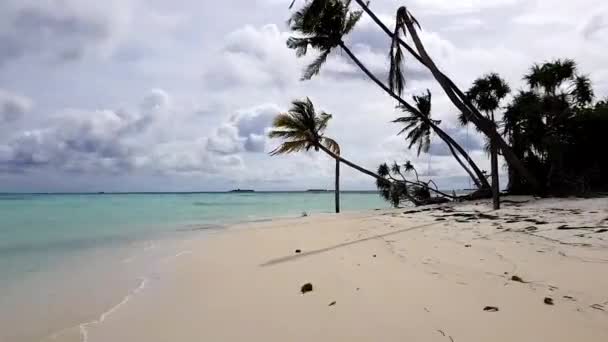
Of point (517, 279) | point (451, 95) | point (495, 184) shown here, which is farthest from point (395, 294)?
point (451, 95)

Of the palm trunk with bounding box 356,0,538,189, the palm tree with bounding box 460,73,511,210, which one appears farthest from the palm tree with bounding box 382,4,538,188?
the palm tree with bounding box 460,73,511,210

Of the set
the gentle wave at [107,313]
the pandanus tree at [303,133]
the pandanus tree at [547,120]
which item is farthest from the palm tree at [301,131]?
the gentle wave at [107,313]

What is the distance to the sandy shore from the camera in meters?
2.21

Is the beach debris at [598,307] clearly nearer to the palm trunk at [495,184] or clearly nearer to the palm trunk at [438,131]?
the palm trunk at [495,184]

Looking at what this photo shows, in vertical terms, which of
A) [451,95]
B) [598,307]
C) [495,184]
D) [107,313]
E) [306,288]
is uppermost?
[451,95]

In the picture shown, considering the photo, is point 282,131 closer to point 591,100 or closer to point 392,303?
point 591,100

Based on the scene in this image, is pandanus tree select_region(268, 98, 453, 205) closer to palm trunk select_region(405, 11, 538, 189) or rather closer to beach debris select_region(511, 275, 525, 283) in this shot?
palm trunk select_region(405, 11, 538, 189)

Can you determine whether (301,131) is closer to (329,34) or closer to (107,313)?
(329,34)

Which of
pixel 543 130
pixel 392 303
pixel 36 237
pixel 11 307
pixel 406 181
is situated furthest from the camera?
pixel 406 181

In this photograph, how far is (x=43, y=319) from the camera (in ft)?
9.91

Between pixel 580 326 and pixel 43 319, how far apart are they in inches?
152

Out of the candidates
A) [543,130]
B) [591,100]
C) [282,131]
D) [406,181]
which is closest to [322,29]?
[282,131]

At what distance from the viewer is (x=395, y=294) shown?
9.41 ft

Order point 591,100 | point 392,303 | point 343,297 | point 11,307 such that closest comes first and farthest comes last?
point 392,303 < point 343,297 < point 11,307 < point 591,100
